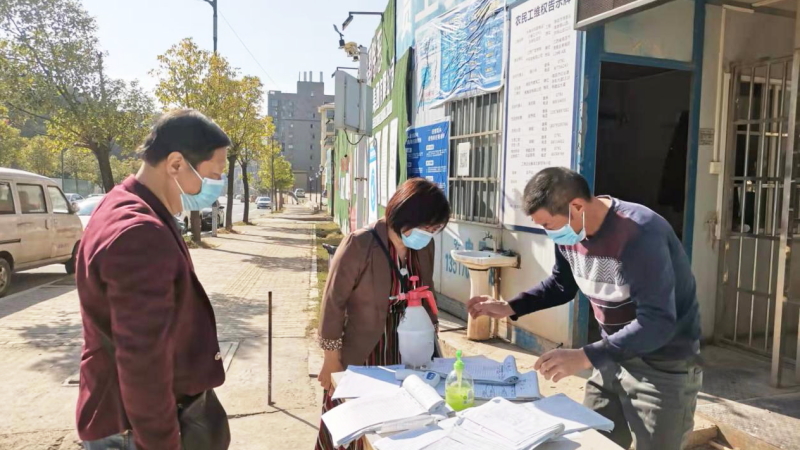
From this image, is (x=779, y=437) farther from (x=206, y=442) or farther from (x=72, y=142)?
(x=72, y=142)

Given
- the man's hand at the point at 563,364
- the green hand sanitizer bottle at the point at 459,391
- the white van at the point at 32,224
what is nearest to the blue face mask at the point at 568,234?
the man's hand at the point at 563,364

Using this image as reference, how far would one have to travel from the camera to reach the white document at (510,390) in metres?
2.16

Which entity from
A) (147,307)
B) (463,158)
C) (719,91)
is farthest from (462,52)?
(147,307)

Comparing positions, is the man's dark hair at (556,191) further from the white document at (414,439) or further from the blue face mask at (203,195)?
the blue face mask at (203,195)

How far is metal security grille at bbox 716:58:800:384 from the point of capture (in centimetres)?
474

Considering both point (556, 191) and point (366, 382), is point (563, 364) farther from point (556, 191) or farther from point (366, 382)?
point (366, 382)

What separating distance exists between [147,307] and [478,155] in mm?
5146

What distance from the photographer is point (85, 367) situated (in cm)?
174

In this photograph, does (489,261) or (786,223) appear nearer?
(786,223)

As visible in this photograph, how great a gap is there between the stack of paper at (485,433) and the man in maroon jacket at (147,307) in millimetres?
701

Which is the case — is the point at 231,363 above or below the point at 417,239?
below

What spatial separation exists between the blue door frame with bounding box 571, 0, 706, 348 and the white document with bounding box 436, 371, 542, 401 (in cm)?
272

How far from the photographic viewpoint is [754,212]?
4.89m

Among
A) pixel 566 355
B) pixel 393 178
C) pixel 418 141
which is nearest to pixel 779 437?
pixel 566 355
